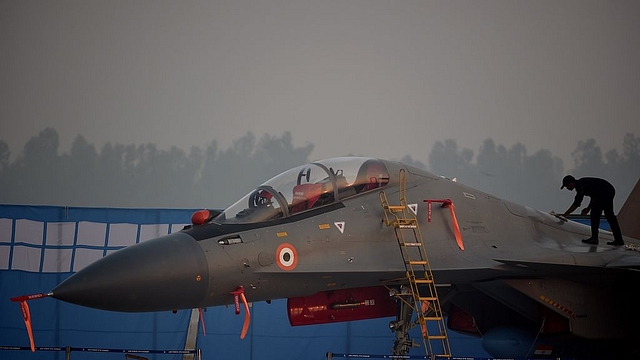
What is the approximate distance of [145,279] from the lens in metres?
6.07

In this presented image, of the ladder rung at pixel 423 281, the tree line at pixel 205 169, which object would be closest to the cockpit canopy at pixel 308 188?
the ladder rung at pixel 423 281

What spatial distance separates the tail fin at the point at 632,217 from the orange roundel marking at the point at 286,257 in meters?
6.59

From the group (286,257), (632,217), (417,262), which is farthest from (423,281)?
(632,217)

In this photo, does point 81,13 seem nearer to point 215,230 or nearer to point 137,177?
point 137,177

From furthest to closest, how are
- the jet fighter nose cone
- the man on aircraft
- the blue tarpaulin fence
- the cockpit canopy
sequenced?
the blue tarpaulin fence < the man on aircraft < the cockpit canopy < the jet fighter nose cone

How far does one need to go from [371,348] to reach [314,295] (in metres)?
3.98

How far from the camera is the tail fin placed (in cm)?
1112

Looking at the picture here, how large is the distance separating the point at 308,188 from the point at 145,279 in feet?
6.46

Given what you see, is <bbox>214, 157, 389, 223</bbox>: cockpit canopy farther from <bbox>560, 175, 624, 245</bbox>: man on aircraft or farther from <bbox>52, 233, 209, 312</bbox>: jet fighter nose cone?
<bbox>560, 175, 624, 245</bbox>: man on aircraft

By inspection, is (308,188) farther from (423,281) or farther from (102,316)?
(102,316)

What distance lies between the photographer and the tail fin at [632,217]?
438 inches

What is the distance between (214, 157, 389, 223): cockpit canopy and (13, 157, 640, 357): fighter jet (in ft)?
0.04

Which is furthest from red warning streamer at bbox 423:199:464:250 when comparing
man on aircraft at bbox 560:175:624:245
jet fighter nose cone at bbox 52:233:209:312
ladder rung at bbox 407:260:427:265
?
jet fighter nose cone at bbox 52:233:209:312

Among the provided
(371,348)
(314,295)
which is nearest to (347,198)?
(314,295)
